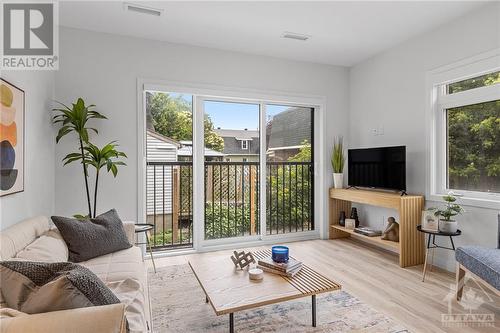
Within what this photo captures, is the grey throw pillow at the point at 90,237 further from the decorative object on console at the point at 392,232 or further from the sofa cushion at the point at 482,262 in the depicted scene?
the decorative object on console at the point at 392,232

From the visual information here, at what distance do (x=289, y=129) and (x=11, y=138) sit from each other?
127 inches

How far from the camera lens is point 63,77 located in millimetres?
3119

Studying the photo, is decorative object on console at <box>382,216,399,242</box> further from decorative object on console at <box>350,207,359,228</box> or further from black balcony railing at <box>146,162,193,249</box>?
black balcony railing at <box>146,162,193,249</box>

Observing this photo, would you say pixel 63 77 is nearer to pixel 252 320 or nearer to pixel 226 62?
pixel 226 62

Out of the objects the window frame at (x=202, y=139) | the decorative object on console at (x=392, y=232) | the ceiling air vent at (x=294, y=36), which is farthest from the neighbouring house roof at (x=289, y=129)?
the decorative object on console at (x=392, y=232)

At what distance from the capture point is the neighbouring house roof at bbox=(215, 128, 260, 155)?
3.91 meters

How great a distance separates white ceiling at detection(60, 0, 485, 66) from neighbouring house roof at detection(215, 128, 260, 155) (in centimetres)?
108

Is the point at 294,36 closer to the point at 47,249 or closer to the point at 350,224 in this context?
the point at 350,224

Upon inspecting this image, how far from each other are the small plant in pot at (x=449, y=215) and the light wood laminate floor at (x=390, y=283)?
513 mm

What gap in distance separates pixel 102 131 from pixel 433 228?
3.67 metres

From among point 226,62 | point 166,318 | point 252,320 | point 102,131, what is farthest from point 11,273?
point 226,62

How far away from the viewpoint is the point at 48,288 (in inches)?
43.9
